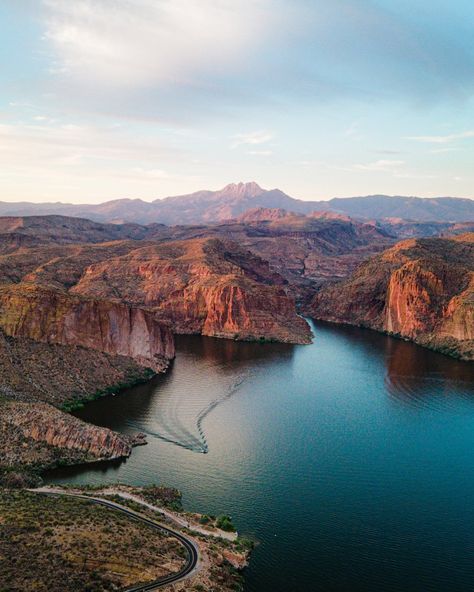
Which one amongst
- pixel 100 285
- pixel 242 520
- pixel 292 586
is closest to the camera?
pixel 292 586

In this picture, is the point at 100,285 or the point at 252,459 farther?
the point at 100,285

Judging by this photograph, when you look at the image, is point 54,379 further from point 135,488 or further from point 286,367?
point 286,367

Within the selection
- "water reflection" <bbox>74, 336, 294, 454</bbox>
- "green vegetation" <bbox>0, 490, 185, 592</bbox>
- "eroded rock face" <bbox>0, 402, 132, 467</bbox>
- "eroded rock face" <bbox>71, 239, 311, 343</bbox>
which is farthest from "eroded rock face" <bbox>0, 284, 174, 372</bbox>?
"green vegetation" <bbox>0, 490, 185, 592</bbox>

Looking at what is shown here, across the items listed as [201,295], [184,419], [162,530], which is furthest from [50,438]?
[201,295]

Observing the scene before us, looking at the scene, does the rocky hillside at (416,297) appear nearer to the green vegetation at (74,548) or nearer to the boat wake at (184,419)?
the boat wake at (184,419)

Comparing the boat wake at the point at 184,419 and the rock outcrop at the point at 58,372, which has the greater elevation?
the rock outcrop at the point at 58,372

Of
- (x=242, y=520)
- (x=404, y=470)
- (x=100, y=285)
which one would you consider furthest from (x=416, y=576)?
(x=100, y=285)

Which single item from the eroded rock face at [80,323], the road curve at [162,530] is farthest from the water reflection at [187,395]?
the road curve at [162,530]
